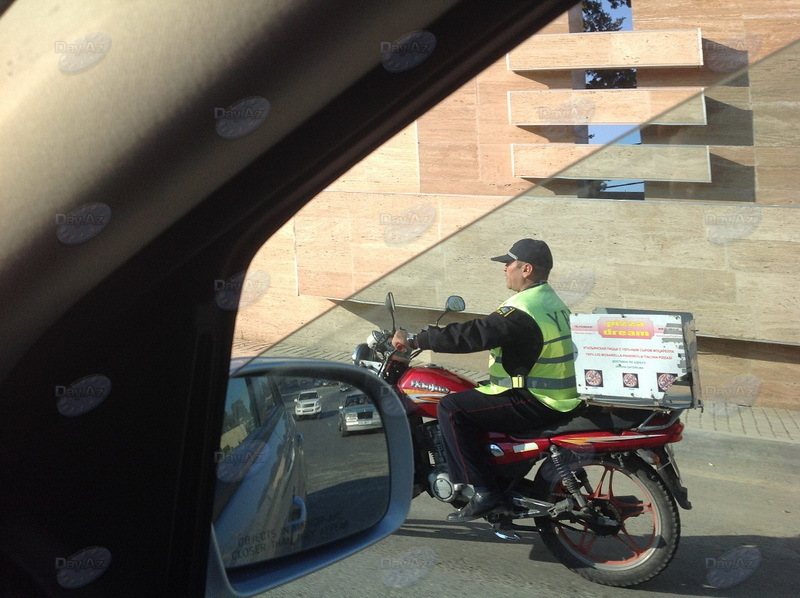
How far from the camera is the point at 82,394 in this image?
117cm

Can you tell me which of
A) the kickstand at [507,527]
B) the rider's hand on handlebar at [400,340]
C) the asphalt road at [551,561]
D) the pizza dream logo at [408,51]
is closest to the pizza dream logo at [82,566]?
the rider's hand on handlebar at [400,340]

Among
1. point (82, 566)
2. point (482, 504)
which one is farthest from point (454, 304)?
point (482, 504)

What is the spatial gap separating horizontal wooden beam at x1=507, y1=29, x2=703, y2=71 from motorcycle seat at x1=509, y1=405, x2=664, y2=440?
8.11 ft

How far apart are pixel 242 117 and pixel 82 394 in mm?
468

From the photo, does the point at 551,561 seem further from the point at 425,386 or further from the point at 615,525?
the point at 425,386

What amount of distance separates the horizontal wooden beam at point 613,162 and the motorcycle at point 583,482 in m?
2.58

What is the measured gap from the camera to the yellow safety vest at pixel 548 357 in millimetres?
1413

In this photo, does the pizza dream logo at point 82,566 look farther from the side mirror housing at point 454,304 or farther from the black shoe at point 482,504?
the black shoe at point 482,504

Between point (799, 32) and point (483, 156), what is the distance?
39 cm

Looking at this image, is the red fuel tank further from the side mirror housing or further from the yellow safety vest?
the side mirror housing

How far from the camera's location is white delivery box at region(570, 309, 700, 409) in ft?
7.82

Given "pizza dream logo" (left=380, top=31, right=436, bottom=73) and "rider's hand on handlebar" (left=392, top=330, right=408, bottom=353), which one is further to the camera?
"rider's hand on handlebar" (left=392, top=330, right=408, bottom=353)

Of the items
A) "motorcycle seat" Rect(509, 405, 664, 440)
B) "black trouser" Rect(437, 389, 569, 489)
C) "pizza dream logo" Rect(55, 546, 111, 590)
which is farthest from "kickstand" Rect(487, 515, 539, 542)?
"pizza dream logo" Rect(55, 546, 111, 590)

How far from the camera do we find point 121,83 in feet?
3.27
